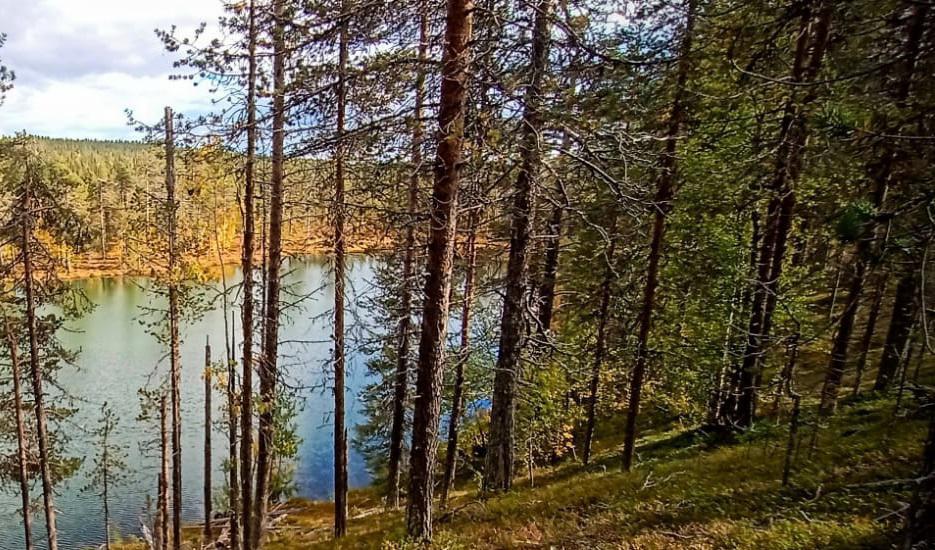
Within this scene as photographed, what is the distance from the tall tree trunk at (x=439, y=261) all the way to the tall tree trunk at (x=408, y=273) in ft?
0.74

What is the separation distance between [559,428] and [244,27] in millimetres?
11319

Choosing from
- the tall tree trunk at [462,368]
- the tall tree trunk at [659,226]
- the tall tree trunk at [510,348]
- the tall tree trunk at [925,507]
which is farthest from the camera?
the tall tree trunk at [462,368]

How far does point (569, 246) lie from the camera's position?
10.6m

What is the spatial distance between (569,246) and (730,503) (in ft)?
18.4

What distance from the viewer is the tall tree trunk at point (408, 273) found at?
15.9ft

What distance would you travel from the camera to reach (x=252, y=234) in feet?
28.1

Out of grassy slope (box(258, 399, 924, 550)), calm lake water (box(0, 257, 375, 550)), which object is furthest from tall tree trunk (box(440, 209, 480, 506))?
grassy slope (box(258, 399, 924, 550))

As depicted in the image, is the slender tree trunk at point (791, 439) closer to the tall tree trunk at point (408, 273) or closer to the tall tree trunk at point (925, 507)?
the tall tree trunk at point (925, 507)

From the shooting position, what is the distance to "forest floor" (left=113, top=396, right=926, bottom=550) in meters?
5.09

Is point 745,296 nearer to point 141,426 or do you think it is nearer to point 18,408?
point 18,408

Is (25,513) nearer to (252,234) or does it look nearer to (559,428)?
(252,234)

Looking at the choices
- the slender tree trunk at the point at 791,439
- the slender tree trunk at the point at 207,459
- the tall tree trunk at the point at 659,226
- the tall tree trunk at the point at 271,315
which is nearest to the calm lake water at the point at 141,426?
the slender tree trunk at the point at 207,459

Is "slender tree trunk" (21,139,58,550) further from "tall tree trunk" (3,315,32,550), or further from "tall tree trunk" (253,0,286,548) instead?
"tall tree trunk" (253,0,286,548)

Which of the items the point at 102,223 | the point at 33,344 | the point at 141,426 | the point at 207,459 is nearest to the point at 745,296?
the point at 207,459
